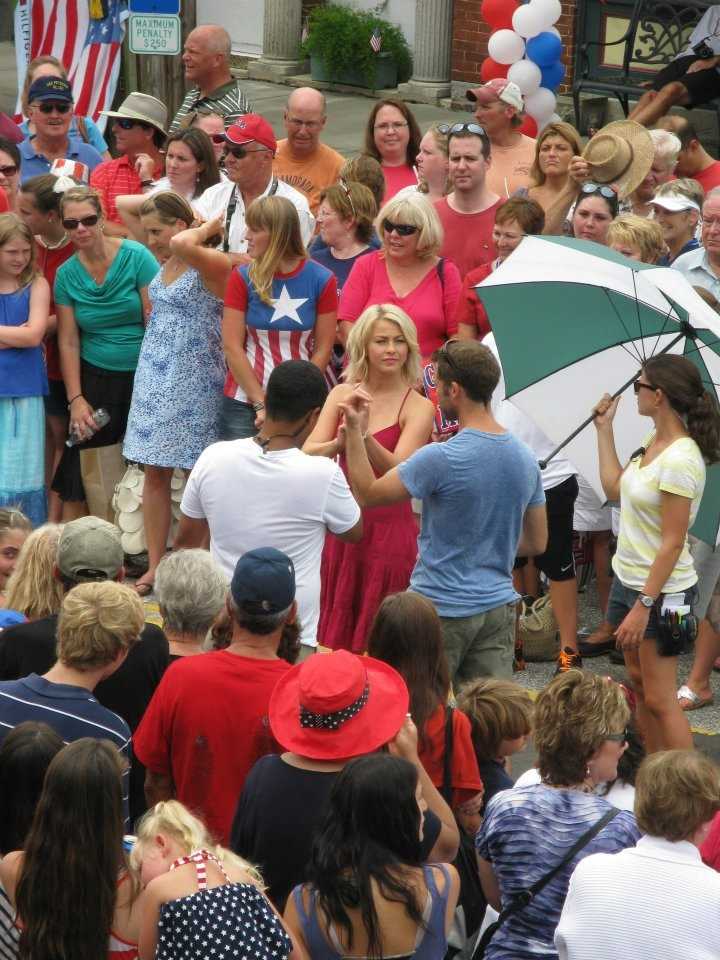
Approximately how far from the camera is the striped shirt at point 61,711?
4.18m

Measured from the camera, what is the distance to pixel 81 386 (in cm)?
775

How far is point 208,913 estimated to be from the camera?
11.0ft

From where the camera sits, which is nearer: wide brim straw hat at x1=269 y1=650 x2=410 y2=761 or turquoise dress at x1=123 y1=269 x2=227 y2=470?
wide brim straw hat at x1=269 y1=650 x2=410 y2=761

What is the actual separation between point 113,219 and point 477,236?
2.19 metres

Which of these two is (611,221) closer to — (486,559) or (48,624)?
(486,559)

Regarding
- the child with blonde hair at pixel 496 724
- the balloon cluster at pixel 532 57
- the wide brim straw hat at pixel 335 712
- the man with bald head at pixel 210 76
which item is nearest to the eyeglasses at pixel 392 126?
the man with bald head at pixel 210 76

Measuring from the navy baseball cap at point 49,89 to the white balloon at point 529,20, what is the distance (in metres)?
3.70

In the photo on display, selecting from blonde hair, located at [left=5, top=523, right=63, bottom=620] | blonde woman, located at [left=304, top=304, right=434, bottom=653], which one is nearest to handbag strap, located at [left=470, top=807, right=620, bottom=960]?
blonde hair, located at [left=5, top=523, right=63, bottom=620]

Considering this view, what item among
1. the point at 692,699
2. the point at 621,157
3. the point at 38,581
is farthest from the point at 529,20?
the point at 38,581

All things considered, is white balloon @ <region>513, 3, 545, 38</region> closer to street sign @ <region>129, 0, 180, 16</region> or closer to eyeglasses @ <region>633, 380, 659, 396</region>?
street sign @ <region>129, 0, 180, 16</region>

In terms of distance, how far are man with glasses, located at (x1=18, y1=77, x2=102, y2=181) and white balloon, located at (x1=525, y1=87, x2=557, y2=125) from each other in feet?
10.7

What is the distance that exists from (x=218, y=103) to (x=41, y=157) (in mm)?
1195

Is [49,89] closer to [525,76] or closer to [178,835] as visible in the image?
[525,76]

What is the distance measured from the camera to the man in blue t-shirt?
17.9 ft
